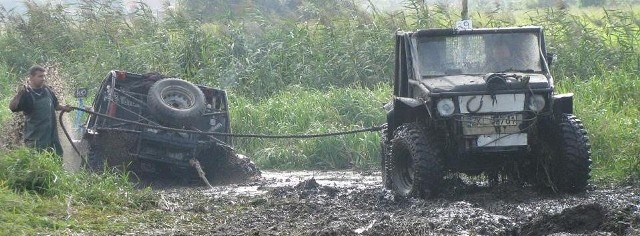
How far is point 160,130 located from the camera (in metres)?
13.3

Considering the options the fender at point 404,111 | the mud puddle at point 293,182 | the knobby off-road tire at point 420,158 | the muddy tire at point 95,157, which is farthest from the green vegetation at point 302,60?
the knobby off-road tire at point 420,158

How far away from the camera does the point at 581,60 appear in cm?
1920

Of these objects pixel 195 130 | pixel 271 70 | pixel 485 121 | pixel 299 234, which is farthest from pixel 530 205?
pixel 271 70

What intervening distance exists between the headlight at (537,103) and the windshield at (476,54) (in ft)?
2.89

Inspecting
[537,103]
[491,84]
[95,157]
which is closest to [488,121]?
[491,84]

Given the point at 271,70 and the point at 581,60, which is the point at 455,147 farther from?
the point at 271,70

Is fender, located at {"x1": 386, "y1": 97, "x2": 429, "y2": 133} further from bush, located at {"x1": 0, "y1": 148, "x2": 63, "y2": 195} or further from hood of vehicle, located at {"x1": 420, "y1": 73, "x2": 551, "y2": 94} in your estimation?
bush, located at {"x1": 0, "y1": 148, "x2": 63, "y2": 195}

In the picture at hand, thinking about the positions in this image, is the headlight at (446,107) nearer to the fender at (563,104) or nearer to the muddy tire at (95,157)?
the fender at (563,104)

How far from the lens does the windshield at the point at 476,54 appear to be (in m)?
11.3

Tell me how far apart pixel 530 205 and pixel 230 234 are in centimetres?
266

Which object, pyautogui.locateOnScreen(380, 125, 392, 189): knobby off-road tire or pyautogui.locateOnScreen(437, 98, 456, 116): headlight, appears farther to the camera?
pyautogui.locateOnScreen(380, 125, 392, 189): knobby off-road tire

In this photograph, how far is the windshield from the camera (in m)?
11.3

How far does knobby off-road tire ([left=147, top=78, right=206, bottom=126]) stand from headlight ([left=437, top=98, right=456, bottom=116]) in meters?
4.07


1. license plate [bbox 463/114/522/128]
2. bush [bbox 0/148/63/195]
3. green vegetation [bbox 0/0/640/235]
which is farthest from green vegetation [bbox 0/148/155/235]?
license plate [bbox 463/114/522/128]
